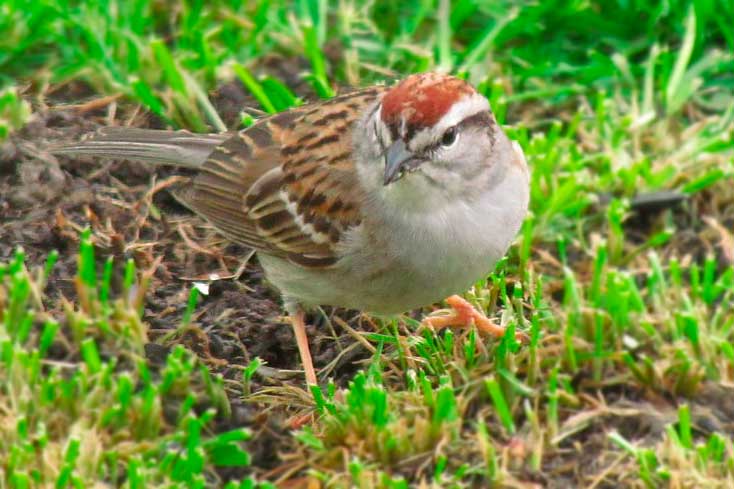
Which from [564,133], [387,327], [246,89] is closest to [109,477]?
[387,327]

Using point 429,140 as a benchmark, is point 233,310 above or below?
below

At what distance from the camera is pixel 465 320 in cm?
485

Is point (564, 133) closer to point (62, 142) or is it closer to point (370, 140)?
point (370, 140)

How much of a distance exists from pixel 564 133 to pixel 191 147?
6.19 feet

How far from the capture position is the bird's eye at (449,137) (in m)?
4.19

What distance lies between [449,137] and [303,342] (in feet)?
3.45

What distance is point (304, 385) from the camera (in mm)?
4730

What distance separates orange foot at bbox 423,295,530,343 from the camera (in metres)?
4.80

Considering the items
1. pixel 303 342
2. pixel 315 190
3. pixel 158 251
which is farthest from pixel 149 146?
pixel 303 342

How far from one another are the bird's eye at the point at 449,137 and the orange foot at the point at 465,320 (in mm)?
802

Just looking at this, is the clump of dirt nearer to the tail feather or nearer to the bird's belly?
the tail feather

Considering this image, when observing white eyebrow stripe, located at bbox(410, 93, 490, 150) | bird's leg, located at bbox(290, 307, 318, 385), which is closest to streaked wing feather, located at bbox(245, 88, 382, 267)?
bird's leg, located at bbox(290, 307, 318, 385)

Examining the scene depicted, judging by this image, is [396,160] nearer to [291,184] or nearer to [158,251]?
[291,184]

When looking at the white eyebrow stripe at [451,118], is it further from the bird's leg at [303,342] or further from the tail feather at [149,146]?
the tail feather at [149,146]
